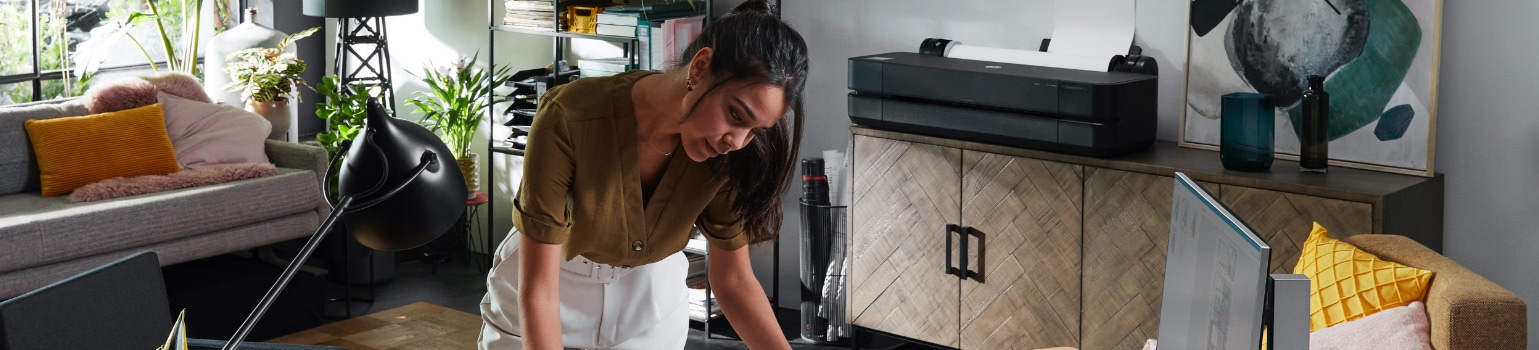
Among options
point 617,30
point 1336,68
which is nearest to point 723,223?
point 1336,68

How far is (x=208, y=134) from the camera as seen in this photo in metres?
4.75

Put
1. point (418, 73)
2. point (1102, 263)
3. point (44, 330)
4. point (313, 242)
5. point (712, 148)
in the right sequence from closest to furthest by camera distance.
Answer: point (313, 242)
point (712, 148)
point (44, 330)
point (1102, 263)
point (418, 73)

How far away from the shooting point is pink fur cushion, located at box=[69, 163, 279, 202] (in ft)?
14.1

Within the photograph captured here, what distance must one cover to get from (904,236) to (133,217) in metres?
2.42

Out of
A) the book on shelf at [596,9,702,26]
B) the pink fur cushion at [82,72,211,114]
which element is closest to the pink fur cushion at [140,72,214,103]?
the pink fur cushion at [82,72,211,114]

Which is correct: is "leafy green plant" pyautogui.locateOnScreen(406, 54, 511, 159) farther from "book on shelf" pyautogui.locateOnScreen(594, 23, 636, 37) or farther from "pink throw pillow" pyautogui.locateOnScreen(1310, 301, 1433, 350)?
"pink throw pillow" pyautogui.locateOnScreen(1310, 301, 1433, 350)

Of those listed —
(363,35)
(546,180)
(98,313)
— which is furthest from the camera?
(363,35)

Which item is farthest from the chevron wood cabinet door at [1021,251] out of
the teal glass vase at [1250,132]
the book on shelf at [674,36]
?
the book on shelf at [674,36]

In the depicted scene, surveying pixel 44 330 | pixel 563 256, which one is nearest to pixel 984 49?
pixel 563 256

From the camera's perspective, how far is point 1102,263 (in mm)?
3365

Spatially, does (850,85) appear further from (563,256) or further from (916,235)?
(563,256)

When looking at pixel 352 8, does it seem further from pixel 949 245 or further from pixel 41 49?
pixel 949 245

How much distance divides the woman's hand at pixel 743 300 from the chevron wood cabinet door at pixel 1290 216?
1490mm

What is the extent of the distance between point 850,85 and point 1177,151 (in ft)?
3.01
